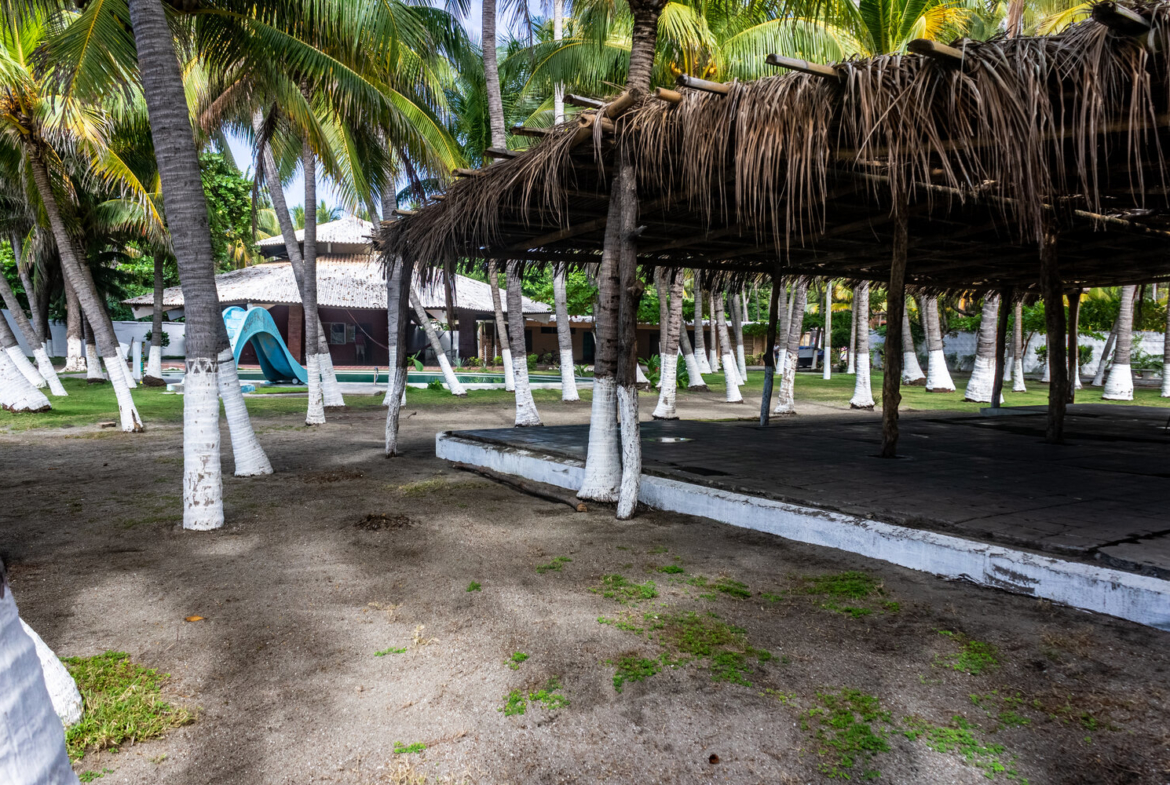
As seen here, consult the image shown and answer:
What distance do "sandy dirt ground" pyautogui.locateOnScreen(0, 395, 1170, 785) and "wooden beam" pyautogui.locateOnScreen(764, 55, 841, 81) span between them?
3.12 m

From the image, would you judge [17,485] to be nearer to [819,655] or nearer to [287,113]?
[287,113]

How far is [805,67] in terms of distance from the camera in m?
4.56

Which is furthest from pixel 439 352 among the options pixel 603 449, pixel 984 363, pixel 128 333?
pixel 128 333

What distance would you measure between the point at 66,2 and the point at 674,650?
10545 mm

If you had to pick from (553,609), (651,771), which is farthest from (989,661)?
(553,609)

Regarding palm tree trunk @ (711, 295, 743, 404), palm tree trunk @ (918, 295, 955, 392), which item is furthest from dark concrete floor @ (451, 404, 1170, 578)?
palm tree trunk @ (918, 295, 955, 392)

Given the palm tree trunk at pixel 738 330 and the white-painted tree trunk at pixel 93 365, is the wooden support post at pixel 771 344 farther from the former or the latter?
the white-painted tree trunk at pixel 93 365

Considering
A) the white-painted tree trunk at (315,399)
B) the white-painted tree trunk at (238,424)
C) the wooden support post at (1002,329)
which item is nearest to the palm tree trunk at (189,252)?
the white-painted tree trunk at (238,424)

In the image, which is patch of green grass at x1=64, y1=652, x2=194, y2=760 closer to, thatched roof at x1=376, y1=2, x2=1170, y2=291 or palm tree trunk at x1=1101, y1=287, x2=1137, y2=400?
thatched roof at x1=376, y1=2, x2=1170, y2=291

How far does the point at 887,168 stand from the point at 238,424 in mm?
6594

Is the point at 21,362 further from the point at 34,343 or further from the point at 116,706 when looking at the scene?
the point at 116,706

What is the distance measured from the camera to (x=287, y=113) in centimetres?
1085

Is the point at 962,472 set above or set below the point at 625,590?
above

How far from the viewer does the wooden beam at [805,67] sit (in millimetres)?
4426
